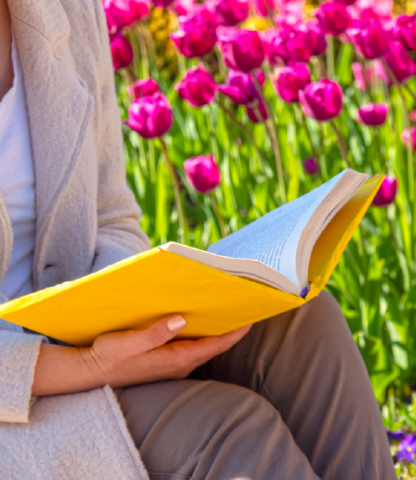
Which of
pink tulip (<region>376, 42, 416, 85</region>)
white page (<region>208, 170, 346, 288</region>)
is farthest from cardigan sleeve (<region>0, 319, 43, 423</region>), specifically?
pink tulip (<region>376, 42, 416, 85</region>)

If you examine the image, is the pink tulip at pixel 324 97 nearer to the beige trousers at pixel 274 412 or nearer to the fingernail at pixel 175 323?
the beige trousers at pixel 274 412

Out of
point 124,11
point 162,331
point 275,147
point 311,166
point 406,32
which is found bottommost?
point 311,166

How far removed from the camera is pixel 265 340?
0.83 metres

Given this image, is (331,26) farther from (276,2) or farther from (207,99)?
(276,2)

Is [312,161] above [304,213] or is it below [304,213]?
below

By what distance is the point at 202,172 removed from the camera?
1.51 meters

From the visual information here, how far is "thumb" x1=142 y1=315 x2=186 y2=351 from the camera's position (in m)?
0.67

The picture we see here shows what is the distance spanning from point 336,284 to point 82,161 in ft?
2.65

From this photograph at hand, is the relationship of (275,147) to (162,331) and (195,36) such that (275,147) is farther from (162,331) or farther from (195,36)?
(162,331)

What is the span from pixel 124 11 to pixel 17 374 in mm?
1431

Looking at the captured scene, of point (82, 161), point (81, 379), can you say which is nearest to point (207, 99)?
point (82, 161)

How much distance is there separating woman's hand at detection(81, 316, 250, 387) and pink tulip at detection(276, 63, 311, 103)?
97 centimetres

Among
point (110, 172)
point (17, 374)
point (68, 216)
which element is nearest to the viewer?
point (17, 374)

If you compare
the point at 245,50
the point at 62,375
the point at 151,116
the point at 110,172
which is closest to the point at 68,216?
the point at 110,172
